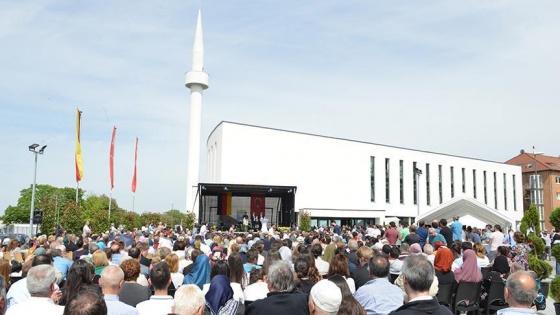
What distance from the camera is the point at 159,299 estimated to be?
463cm

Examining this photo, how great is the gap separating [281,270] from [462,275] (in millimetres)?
4942

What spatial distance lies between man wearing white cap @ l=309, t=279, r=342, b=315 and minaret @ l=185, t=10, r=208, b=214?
1695 inches

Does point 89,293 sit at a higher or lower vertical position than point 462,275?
higher

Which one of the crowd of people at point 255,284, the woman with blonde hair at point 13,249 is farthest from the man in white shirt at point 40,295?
the woman with blonde hair at point 13,249

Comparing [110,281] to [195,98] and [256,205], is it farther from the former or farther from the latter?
[195,98]

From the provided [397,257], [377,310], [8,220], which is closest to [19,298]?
[377,310]

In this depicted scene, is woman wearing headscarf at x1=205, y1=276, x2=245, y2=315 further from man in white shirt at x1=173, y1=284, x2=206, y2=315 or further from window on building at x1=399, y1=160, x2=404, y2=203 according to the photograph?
window on building at x1=399, y1=160, x2=404, y2=203

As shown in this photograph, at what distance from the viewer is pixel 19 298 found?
5125mm

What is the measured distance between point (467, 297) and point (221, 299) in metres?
4.61

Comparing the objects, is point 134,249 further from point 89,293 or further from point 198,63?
point 198,63

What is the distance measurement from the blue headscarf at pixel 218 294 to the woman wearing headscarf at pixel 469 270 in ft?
14.5

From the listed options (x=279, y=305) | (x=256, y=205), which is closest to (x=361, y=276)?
(x=279, y=305)

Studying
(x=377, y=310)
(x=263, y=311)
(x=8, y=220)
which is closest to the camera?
(x=263, y=311)

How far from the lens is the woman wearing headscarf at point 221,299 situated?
525 cm
